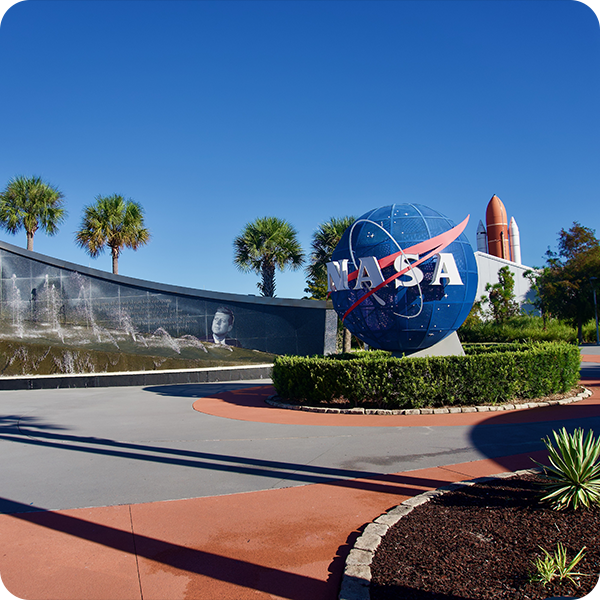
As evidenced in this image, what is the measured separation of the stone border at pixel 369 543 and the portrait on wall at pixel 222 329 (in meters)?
16.8

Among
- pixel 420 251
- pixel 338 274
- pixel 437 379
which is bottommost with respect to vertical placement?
pixel 437 379

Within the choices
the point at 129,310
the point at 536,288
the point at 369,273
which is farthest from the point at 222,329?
the point at 536,288

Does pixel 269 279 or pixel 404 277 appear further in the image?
pixel 269 279

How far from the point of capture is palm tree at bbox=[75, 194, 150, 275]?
28.1 metres

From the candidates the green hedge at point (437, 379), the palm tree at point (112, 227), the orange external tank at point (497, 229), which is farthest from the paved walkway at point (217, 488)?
the orange external tank at point (497, 229)

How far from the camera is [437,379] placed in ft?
36.1

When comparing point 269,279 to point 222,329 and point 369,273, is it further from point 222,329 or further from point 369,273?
point 369,273

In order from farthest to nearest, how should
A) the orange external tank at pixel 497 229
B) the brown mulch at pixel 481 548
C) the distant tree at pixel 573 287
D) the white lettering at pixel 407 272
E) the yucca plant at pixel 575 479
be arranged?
the orange external tank at pixel 497 229
the distant tree at pixel 573 287
the white lettering at pixel 407 272
the yucca plant at pixel 575 479
the brown mulch at pixel 481 548

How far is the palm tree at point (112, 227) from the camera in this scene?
28.1m

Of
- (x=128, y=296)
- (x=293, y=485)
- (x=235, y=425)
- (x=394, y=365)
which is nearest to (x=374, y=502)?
(x=293, y=485)

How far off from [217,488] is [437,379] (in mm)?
6620

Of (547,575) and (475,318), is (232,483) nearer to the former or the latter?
(547,575)

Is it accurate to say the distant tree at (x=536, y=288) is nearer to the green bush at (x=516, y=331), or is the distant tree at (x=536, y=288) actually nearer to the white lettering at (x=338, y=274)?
the green bush at (x=516, y=331)

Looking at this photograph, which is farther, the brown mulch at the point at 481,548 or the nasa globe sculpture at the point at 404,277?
the nasa globe sculpture at the point at 404,277
